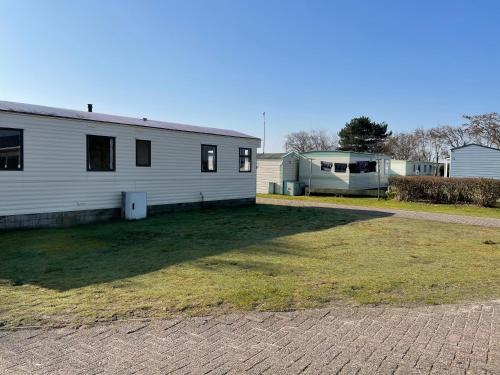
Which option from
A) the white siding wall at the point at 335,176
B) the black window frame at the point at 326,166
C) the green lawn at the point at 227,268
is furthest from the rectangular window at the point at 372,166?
the green lawn at the point at 227,268

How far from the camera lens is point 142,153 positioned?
14078mm

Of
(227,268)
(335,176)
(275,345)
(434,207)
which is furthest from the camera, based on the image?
(335,176)

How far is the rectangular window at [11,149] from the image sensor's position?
34.6 ft

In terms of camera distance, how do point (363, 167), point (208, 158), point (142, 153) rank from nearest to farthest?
point (142, 153) → point (208, 158) → point (363, 167)

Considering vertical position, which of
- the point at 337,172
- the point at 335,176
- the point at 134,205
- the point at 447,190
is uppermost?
the point at 337,172

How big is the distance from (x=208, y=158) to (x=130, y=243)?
793 cm

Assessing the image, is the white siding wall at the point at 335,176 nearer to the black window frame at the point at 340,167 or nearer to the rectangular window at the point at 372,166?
the black window frame at the point at 340,167

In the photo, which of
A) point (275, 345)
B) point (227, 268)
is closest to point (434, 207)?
point (227, 268)

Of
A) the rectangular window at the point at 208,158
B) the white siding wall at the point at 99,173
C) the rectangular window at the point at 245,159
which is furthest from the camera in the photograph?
the rectangular window at the point at 245,159

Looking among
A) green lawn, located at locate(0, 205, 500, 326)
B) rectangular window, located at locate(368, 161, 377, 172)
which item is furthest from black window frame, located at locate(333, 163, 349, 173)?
green lawn, located at locate(0, 205, 500, 326)

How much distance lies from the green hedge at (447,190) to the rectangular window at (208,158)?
967 cm

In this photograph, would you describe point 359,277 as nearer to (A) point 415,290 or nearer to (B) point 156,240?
(A) point 415,290

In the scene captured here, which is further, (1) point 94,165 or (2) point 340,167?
(2) point 340,167

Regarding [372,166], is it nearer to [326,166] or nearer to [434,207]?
[326,166]
